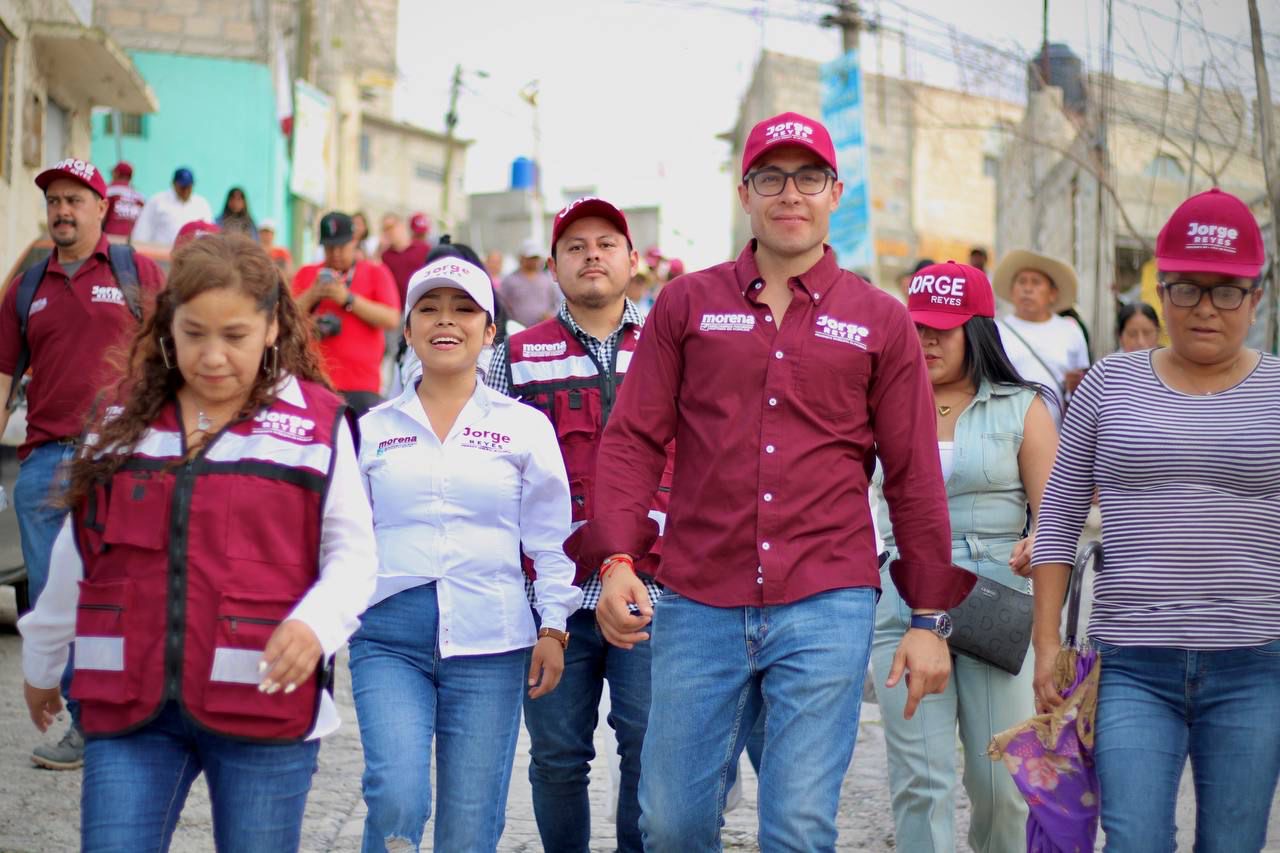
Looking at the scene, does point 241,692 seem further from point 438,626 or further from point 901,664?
point 901,664

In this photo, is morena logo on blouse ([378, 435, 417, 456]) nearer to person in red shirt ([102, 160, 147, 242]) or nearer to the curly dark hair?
the curly dark hair

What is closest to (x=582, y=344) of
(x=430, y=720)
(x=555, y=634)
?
(x=555, y=634)

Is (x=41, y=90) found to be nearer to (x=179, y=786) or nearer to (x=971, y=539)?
(x=971, y=539)

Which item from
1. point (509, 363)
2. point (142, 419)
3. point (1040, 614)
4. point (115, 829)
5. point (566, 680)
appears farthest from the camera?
point (509, 363)

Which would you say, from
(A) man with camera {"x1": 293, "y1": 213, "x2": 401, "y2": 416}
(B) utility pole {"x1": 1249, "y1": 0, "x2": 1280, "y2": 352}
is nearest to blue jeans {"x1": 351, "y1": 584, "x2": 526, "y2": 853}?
(A) man with camera {"x1": 293, "y1": 213, "x2": 401, "y2": 416}

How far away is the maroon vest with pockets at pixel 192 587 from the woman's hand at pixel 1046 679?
6.73 feet

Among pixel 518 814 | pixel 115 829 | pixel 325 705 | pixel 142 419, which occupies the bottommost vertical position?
pixel 518 814

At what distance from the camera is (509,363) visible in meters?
5.29

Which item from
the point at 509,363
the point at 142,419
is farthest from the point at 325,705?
the point at 509,363

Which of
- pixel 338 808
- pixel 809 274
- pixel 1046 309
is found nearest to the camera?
pixel 809 274

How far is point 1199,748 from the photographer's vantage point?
152 inches

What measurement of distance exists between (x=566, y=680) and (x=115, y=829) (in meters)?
1.96

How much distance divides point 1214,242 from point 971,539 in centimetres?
155

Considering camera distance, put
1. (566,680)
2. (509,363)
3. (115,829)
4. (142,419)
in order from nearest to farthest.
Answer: (115,829)
(142,419)
(566,680)
(509,363)
